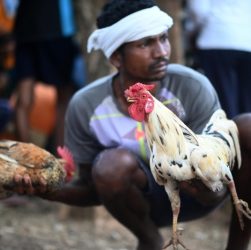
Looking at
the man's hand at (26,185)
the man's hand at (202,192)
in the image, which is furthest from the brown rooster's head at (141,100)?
the man's hand at (26,185)

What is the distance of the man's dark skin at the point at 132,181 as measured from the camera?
157 inches

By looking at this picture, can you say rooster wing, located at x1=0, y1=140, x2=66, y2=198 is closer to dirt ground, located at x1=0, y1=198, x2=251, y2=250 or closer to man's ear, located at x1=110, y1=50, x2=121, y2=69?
man's ear, located at x1=110, y1=50, x2=121, y2=69

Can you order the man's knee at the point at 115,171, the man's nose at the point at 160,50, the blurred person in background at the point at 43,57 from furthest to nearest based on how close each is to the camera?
1. the blurred person in background at the point at 43,57
2. the man's nose at the point at 160,50
3. the man's knee at the point at 115,171

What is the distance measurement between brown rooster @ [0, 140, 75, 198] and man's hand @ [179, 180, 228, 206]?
1.97 feet

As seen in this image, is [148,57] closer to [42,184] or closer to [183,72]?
[183,72]

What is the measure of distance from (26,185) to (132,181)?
1.76 feet

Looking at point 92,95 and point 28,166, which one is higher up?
point 92,95

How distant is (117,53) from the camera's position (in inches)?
173

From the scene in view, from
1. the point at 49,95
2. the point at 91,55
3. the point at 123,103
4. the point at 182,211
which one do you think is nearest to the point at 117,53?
the point at 123,103

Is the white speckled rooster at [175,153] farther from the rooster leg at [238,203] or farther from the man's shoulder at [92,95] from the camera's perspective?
the man's shoulder at [92,95]

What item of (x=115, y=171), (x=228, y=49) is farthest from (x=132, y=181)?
(x=228, y=49)

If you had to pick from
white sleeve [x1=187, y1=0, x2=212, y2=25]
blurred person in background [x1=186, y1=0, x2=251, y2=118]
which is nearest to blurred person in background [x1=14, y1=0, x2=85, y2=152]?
white sleeve [x1=187, y1=0, x2=212, y2=25]

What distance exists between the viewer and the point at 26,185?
3.92 meters

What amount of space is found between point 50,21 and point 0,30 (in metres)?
1.07
